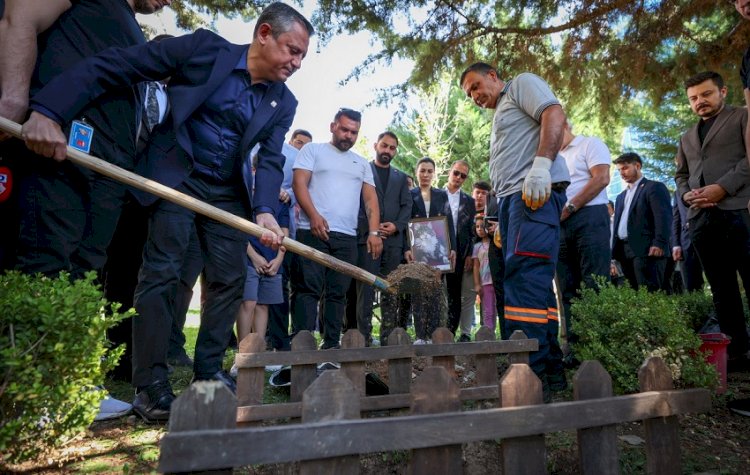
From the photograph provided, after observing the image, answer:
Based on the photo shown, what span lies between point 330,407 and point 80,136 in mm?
2067

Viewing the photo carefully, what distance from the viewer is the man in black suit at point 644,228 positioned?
6.35m

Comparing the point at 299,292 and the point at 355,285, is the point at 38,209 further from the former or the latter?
the point at 355,285

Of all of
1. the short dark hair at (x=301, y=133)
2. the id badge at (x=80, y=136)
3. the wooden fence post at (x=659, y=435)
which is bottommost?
the wooden fence post at (x=659, y=435)

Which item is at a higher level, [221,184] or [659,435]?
[221,184]

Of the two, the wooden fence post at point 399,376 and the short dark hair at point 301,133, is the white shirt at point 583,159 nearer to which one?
the wooden fence post at point 399,376

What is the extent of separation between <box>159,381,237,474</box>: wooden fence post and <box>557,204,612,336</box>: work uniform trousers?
3.42 metres

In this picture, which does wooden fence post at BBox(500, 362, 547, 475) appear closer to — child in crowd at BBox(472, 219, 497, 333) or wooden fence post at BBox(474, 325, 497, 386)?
wooden fence post at BBox(474, 325, 497, 386)

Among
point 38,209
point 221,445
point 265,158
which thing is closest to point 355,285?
point 265,158

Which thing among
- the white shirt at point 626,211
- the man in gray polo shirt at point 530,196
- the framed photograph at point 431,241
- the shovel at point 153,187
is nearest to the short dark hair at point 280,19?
the shovel at point 153,187

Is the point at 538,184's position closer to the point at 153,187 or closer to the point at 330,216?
the point at 153,187

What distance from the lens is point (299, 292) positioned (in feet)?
16.0

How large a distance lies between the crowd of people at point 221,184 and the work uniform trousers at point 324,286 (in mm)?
15

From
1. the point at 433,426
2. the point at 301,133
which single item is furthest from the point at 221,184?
the point at 301,133

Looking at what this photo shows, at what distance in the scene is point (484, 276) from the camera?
302 inches
